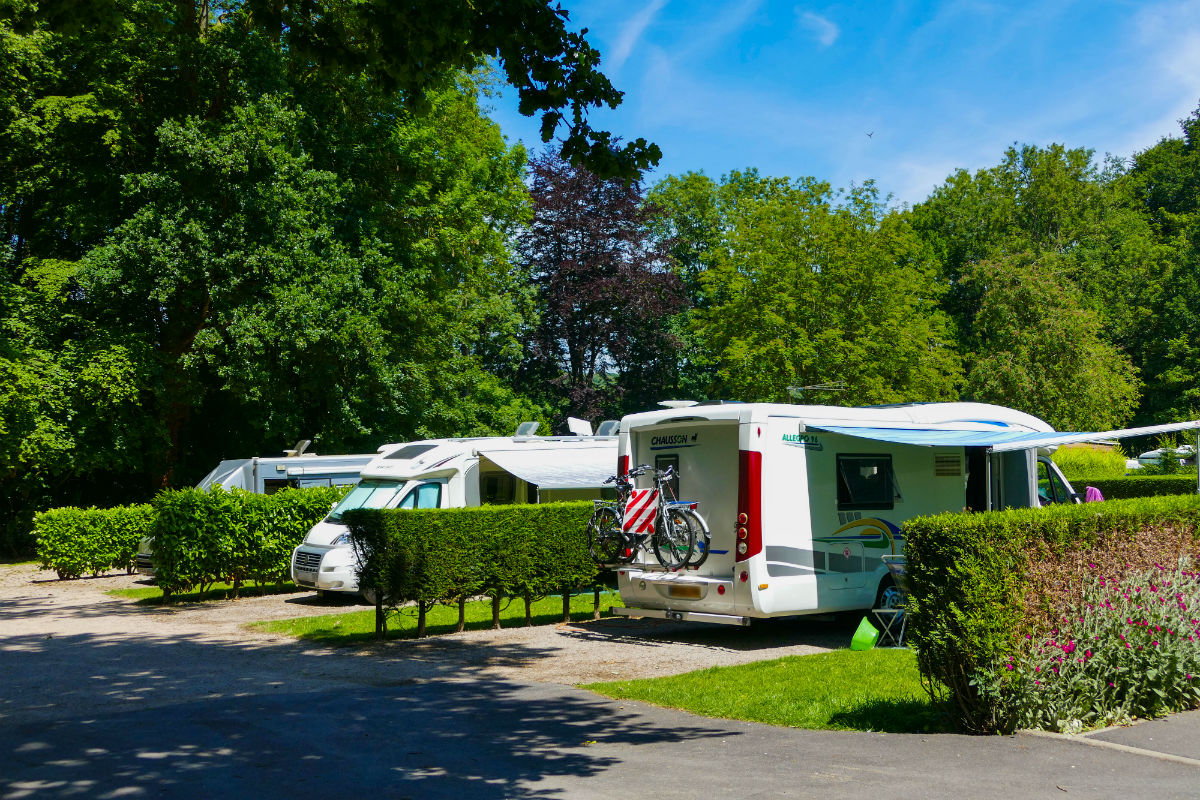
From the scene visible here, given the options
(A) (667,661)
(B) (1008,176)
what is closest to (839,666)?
(A) (667,661)

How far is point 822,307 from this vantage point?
3080 cm

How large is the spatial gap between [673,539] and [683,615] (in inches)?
31.5

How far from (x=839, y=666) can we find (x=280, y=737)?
4733 millimetres

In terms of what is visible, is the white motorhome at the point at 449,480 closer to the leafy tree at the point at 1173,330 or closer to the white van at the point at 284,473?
the white van at the point at 284,473

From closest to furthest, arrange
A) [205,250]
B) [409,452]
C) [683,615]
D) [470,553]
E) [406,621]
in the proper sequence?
[683,615] < [470,553] < [406,621] < [409,452] < [205,250]

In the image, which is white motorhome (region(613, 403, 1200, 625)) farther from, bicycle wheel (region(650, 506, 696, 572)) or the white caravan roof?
bicycle wheel (region(650, 506, 696, 572))

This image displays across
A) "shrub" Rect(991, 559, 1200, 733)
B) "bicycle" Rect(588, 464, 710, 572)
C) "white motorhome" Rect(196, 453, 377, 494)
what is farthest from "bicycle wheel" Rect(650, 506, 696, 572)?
"white motorhome" Rect(196, 453, 377, 494)

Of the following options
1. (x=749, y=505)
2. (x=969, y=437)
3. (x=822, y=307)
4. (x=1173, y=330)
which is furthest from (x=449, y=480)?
(x=1173, y=330)

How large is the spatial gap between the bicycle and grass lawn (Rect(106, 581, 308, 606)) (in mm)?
7121

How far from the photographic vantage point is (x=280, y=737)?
257 inches

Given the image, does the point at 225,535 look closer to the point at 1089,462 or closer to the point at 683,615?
the point at 683,615

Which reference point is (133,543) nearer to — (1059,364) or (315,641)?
(315,641)

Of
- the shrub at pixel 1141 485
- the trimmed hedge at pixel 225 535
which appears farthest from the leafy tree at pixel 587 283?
the trimmed hedge at pixel 225 535

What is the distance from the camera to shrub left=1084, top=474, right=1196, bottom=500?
20906 mm
